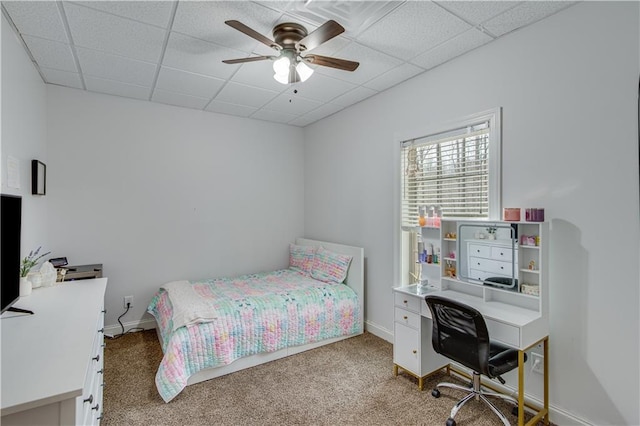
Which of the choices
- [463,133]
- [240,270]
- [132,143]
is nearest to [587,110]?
[463,133]

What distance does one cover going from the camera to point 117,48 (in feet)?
8.33

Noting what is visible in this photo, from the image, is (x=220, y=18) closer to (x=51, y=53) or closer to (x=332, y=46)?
(x=332, y=46)

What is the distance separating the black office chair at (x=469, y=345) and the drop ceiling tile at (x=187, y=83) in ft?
9.35

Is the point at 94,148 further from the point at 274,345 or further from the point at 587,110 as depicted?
the point at 587,110

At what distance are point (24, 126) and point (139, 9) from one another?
1443 mm

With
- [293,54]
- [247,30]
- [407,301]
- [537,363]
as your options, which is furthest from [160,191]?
[537,363]

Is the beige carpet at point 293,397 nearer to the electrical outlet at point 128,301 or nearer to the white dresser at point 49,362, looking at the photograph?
the electrical outlet at point 128,301

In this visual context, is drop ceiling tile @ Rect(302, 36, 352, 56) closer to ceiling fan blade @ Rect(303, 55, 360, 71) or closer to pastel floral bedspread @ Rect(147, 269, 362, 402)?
ceiling fan blade @ Rect(303, 55, 360, 71)

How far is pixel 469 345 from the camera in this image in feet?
6.91

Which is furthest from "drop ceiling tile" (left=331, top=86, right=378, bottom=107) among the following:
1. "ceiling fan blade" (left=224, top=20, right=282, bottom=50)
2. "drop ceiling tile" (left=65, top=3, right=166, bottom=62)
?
"drop ceiling tile" (left=65, top=3, right=166, bottom=62)

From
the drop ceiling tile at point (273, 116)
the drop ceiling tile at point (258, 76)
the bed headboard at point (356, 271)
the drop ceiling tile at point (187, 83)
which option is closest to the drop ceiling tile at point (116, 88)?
the drop ceiling tile at point (187, 83)

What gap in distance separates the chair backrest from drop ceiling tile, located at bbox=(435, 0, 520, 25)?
1.90 m

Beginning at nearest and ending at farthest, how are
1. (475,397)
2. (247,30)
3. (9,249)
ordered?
(9,249) < (247,30) < (475,397)

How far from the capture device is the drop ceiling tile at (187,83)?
3037 mm
